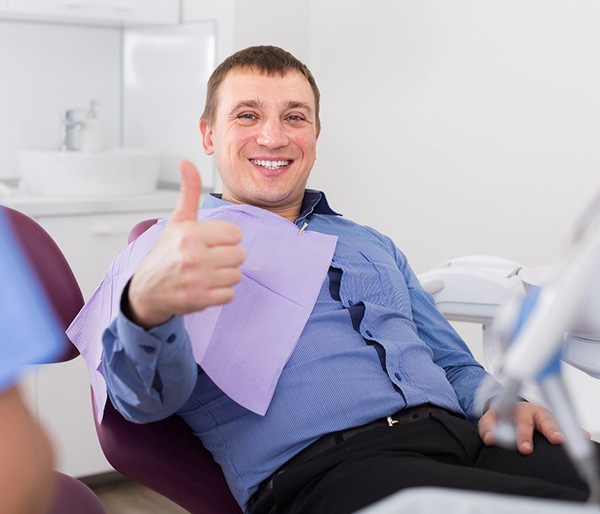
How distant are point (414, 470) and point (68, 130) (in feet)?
6.76

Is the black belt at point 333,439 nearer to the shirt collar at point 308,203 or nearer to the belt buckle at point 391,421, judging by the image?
the belt buckle at point 391,421

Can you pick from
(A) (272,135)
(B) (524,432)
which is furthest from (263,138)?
(B) (524,432)

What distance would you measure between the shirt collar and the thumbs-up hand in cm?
65

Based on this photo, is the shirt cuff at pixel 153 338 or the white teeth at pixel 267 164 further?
the white teeth at pixel 267 164

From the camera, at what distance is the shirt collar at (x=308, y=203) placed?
6.08 feet

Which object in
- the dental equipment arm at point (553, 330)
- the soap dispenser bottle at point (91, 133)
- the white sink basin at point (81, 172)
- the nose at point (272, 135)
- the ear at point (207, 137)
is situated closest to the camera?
the dental equipment arm at point (553, 330)

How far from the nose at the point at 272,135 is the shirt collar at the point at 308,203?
0.13m

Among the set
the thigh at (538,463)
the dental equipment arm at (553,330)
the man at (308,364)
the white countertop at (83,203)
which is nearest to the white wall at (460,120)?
the white countertop at (83,203)

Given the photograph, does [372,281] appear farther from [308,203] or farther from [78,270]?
[78,270]

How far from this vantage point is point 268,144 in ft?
6.03

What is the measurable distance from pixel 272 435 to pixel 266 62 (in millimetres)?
717

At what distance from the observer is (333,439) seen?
1525mm

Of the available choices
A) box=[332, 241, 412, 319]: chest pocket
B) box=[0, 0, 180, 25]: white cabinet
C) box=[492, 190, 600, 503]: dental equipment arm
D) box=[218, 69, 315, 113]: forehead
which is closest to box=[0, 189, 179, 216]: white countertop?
box=[0, 0, 180, 25]: white cabinet

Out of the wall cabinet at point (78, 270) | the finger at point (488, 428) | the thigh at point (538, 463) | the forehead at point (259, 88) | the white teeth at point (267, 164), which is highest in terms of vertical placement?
the forehead at point (259, 88)
